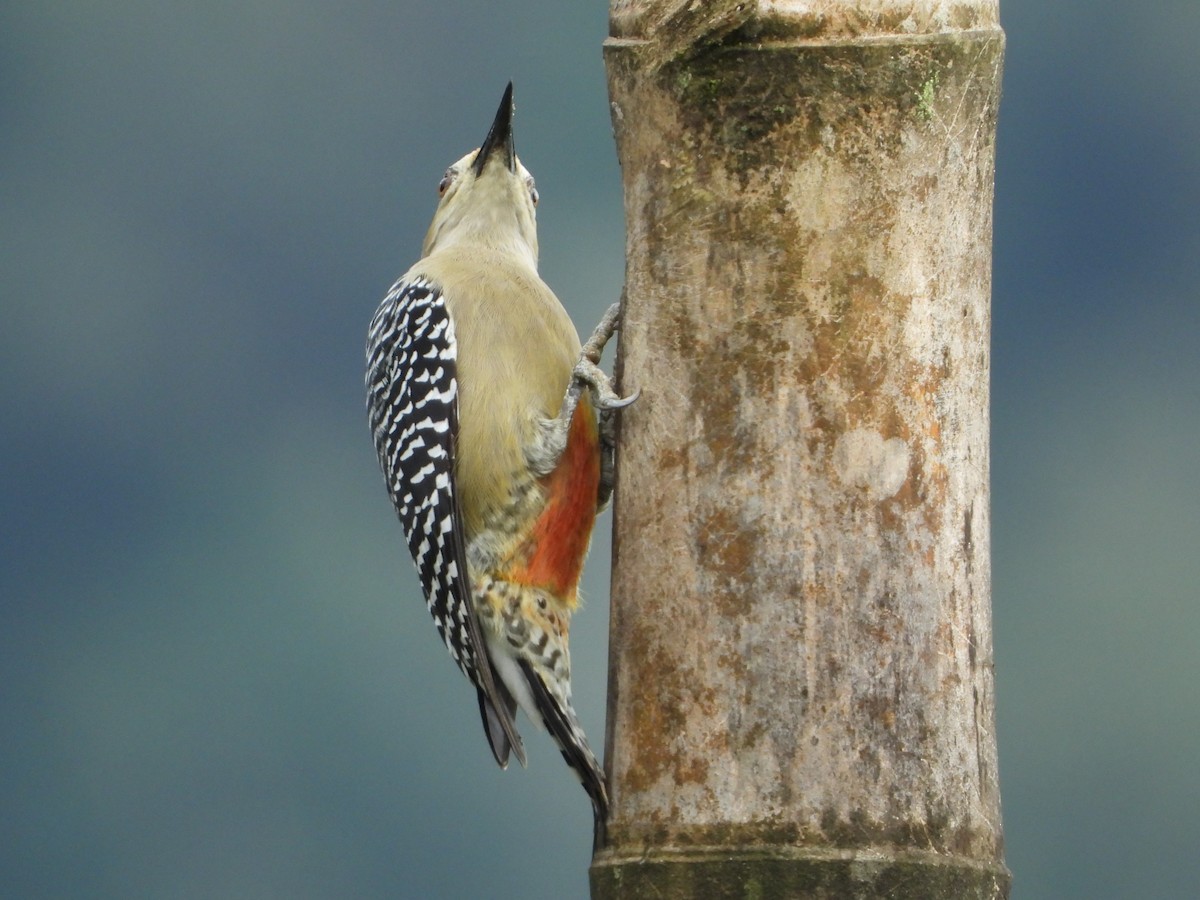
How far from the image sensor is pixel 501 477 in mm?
5320

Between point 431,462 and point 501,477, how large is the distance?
234 mm

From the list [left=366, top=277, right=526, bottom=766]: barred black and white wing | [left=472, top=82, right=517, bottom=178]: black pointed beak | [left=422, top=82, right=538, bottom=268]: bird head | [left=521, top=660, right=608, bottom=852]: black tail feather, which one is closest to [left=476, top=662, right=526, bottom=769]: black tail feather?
[left=366, top=277, right=526, bottom=766]: barred black and white wing

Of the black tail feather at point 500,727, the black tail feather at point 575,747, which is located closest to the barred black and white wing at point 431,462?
the black tail feather at point 500,727

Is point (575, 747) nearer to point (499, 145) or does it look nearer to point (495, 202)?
point (495, 202)

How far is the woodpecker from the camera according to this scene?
517 cm

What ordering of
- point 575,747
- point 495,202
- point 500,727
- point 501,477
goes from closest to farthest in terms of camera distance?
point 575,747
point 500,727
point 501,477
point 495,202

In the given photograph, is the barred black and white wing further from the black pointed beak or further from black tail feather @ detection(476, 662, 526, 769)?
the black pointed beak

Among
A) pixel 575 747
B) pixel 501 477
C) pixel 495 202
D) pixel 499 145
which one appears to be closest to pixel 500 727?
pixel 575 747

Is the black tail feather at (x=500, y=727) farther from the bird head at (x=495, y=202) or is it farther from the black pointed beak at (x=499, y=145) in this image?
the black pointed beak at (x=499, y=145)

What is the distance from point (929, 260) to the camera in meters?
3.96

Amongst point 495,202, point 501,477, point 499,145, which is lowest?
point 501,477

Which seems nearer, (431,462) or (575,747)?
(575,747)

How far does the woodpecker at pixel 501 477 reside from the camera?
5168mm

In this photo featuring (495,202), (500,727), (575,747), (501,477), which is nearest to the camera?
(575,747)
